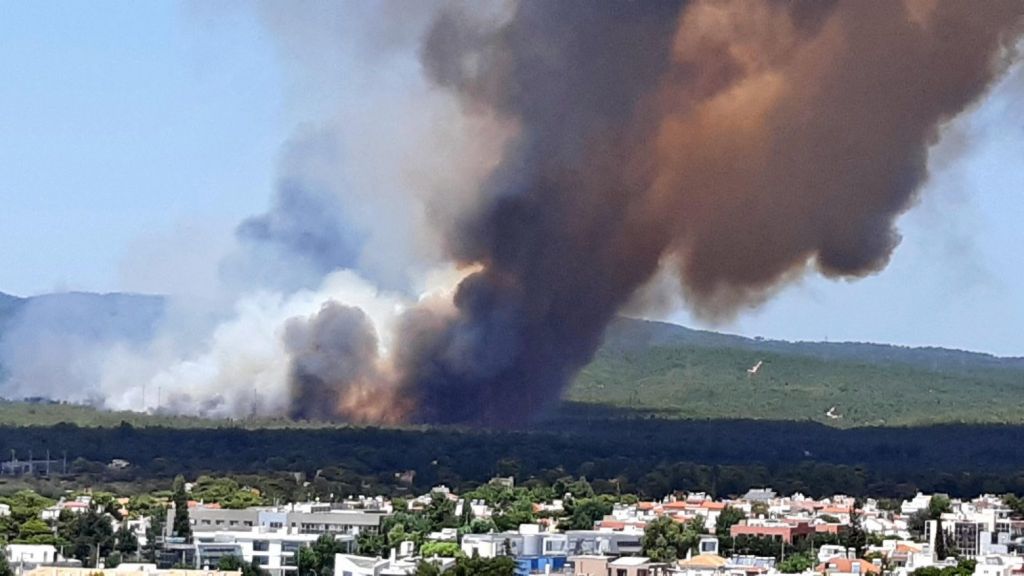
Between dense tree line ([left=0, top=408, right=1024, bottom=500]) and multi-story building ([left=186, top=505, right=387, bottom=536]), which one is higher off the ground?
dense tree line ([left=0, top=408, right=1024, bottom=500])

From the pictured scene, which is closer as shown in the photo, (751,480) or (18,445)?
(751,480)

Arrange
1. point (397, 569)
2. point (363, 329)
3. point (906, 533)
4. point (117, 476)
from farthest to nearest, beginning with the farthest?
1. point (363, 329)
2. point (117, 476)
3. point (906, 533)
4. point (397, 569)

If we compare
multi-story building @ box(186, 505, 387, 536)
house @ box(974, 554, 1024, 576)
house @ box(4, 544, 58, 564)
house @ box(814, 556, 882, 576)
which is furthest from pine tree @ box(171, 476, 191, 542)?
house @ box(974, 554, 1024, 576)

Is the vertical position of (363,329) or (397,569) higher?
(363,329)

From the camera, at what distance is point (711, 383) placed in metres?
143

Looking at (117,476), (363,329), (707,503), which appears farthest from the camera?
(363,329)

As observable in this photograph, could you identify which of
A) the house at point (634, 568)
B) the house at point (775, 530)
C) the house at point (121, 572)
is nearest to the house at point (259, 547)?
the house at point (121, 572)

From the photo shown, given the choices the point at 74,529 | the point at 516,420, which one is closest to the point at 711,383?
the point at 516,420

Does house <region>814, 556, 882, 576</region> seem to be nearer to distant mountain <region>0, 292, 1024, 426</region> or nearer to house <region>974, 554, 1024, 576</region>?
house <region>974, 554, 1024, 576</region>

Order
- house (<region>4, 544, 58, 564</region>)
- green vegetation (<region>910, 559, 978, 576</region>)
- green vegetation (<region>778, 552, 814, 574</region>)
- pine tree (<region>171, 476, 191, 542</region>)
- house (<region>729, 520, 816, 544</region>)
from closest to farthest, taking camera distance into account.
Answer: green vegetation (<region>910, 559, 978, 576</region>)
house (<region>4, 544, 58, 564</region>)
green vegetation (<region>778, 552, 814, 574</region>)
pine tree (<region>171, 476, 191, 542</region>)
house (<region>729, 520, 816, 544</region>)

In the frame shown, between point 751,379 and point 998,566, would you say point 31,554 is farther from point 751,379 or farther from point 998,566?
point 751,379

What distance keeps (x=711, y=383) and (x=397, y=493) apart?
223 ft

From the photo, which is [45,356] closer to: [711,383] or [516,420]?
[711,383]

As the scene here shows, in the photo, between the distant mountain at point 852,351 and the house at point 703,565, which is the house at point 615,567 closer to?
the house at point 703,565
